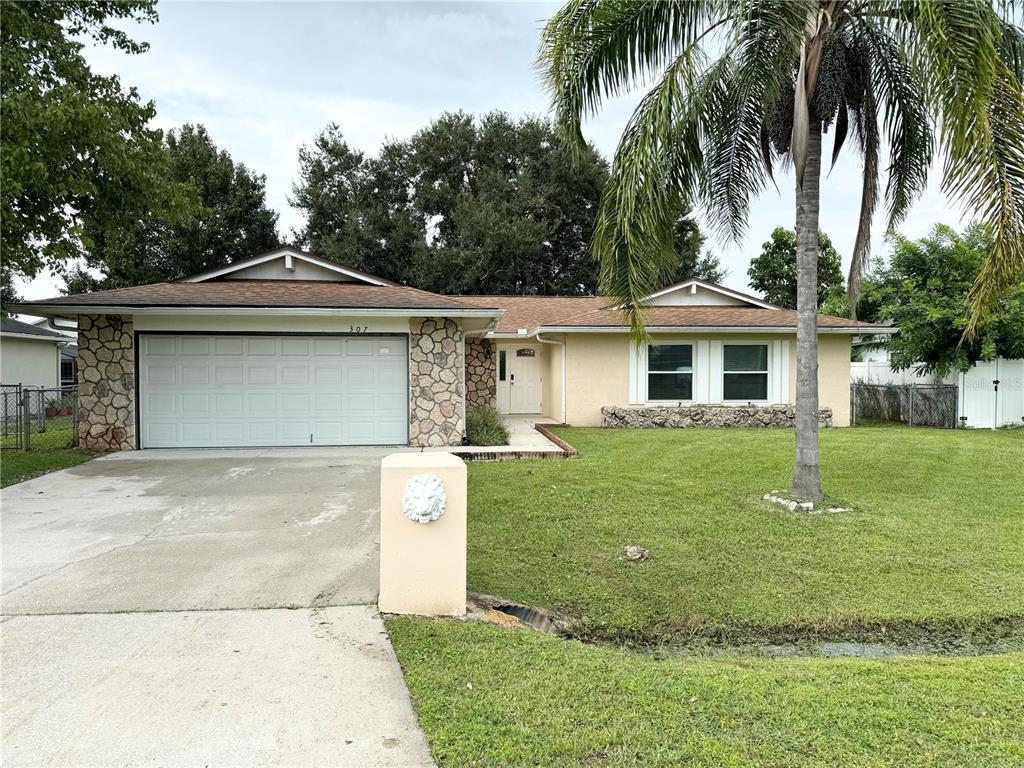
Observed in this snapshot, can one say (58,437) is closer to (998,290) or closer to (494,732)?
(494,732)

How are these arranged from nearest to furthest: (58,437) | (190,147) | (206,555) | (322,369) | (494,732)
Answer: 1. (494,732)
2. (206,555)
3. (322,369)
4. (58,437)
5. (190,147)

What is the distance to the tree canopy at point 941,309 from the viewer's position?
1530cm

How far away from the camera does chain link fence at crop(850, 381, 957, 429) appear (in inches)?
638

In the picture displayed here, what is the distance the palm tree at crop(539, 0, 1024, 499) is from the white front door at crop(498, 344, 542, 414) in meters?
10.2

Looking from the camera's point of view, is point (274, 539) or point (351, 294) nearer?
point (274, 539)

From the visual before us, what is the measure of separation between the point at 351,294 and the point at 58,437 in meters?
7.10

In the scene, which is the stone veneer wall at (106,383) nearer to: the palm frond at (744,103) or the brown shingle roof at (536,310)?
the brown shingle roof at (536,310)

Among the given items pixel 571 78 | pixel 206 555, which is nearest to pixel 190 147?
pixel 571 78

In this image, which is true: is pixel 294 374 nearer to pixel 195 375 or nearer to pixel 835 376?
pixel 195 375

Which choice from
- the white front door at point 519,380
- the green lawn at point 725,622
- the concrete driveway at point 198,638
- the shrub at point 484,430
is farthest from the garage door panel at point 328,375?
the white front door at point 519,380

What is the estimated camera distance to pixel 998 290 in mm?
5668

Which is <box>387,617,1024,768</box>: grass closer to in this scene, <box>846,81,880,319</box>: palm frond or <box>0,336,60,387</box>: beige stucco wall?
<box>846,81,880,319</box>: palm frond

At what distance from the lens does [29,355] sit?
69.9 ft

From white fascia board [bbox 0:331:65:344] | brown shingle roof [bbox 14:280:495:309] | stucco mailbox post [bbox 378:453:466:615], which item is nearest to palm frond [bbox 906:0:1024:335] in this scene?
stucco mailbox post [bbox 378:453:466:615]
